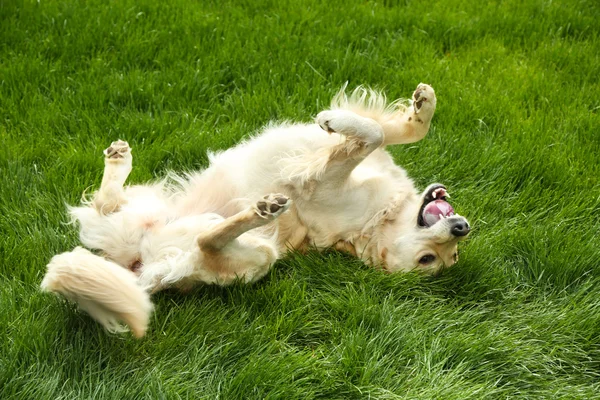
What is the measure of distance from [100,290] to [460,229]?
1.70 metres

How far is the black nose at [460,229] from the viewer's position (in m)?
3.55

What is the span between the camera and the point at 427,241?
12.1 ft

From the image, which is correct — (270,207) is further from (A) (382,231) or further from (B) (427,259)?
(B) (427,259)

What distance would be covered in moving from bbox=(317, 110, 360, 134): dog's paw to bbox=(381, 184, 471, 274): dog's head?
533 mm

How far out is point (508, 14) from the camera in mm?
6191

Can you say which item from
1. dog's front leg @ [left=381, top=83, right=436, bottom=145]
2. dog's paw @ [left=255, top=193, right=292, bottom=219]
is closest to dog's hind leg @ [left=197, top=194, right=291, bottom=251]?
Answer: dog's paw @ [left=255, top=193, right=292, bottom=219]

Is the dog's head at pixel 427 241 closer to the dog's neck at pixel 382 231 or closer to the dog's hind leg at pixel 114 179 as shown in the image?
the dog's neck at pixel 382 231

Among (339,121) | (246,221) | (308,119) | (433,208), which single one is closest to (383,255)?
(433,208)

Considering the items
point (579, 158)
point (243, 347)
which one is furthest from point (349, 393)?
point (579, 158)

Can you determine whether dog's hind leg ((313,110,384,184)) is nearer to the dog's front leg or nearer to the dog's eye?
the dog's front leg

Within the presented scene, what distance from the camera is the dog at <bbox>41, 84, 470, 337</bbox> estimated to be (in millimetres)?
3459

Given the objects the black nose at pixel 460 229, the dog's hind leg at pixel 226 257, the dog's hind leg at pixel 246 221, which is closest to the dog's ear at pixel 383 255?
the black nose at pixel 460 229

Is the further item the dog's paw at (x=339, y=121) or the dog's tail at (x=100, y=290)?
the dog's paw at (x=339, y=121)

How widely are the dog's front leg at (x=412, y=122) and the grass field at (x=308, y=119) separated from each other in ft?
1.47
